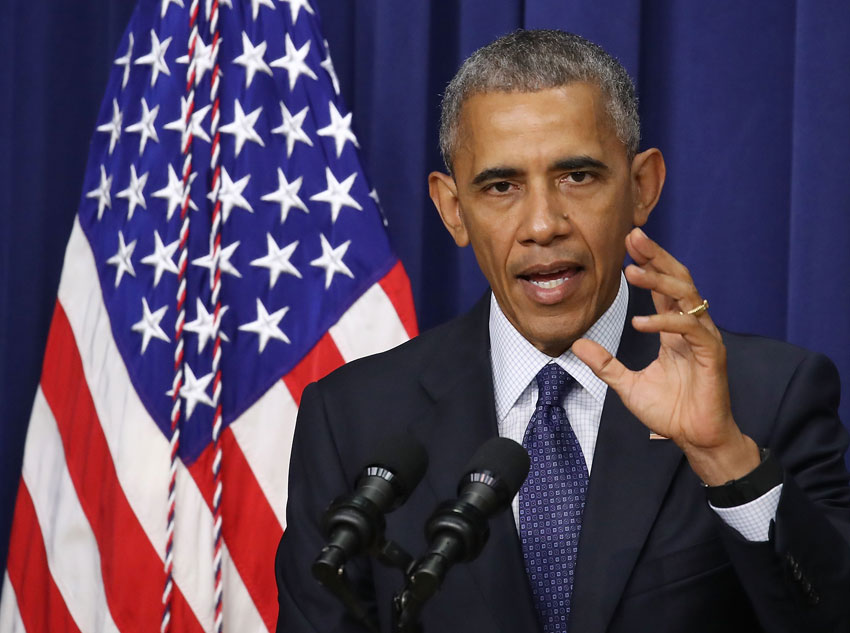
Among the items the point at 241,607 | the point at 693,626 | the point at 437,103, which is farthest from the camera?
the point at 437,103

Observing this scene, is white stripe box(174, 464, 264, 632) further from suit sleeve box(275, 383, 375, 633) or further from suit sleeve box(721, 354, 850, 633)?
suit sleeve box(721, 354, 850, 633)

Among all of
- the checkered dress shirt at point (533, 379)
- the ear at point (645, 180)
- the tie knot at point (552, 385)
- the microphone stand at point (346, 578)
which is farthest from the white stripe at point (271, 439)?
the microphone stand at point (346, 578)

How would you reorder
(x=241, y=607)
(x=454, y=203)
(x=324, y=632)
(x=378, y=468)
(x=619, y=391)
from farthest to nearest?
(x=241, y=607) → (x=454, y=203) → (x=324, y=632) → (x=619, y=391) → (x=378, y=468)

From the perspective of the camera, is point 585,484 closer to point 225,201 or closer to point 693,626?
point 693,626

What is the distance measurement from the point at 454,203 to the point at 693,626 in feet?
2.61

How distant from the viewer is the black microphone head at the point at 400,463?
111cm

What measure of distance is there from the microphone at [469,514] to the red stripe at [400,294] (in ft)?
3.77

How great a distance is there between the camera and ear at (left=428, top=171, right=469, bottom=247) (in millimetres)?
1867

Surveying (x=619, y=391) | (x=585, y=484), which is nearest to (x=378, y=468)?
(x=619, y=391)

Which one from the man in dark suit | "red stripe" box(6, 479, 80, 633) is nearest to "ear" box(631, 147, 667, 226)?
the man in dark suit

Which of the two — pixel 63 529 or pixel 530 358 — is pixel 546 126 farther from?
pixel 63 529

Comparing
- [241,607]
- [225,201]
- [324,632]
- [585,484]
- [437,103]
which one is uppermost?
[437,103]

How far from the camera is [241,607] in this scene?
222 centimetres

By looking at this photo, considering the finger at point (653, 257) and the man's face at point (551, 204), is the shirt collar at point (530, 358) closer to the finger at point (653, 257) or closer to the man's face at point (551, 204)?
the man's face at point (551, 204)
